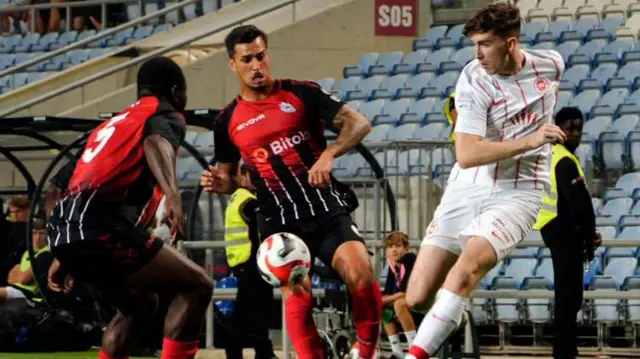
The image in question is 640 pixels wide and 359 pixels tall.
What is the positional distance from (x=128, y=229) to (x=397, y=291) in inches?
183

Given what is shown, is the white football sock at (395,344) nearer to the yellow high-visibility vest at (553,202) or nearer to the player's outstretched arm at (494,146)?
the yellow high-visibility vest at (553,202)

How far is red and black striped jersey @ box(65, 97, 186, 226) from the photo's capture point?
9.38 m

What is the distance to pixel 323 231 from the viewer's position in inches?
394

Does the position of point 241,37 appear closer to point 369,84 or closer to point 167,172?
point 167,172

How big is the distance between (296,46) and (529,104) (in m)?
13.4

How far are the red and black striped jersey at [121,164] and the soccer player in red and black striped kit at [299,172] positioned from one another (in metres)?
0.81

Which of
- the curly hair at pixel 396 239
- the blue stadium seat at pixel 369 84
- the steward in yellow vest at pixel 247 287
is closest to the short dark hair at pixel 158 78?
the steward in yellow vest at pixel 247 287

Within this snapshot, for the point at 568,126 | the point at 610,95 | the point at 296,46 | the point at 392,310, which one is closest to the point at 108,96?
the point at 296,46

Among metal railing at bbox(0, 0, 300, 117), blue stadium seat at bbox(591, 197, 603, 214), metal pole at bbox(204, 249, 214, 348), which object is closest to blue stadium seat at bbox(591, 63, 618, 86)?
blue stadium seat at bbox(591, 197, 603, 214)

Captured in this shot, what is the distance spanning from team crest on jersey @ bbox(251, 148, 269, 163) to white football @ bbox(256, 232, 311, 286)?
50 cm

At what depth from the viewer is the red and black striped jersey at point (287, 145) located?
1009 cm

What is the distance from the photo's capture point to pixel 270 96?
10.2 metres

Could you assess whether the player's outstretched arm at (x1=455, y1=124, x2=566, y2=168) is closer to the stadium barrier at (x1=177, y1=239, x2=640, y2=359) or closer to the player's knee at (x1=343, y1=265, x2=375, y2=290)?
the player's knee at (x1=343, y1=265, x2=375, y2=290)

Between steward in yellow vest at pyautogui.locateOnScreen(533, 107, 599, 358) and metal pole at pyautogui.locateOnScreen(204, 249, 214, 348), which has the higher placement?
steward in yellow vest at pyautogui.locateOnScreen(533, 107, 599, 358)
